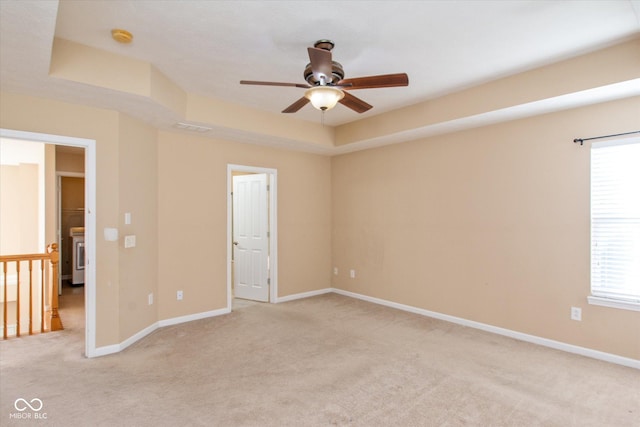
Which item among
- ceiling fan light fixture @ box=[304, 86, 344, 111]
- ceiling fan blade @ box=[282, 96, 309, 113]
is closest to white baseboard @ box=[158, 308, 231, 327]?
ceiling fan blade @ box=[282, 96, 309, 113]

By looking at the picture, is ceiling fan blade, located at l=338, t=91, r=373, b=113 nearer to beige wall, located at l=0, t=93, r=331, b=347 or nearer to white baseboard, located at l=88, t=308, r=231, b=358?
beige wall, located at l=0, t=93, r=331, b=347

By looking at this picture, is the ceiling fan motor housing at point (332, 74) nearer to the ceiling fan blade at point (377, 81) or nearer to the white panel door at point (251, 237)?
the ceiling fan blade at point (377, 81)

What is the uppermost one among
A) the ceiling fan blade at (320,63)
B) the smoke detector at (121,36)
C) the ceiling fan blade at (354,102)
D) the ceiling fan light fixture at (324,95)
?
the smoke detector at (121,36)

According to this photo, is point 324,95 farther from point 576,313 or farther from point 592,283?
point 576,313

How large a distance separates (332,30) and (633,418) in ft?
11.5

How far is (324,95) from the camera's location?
8.26 feet

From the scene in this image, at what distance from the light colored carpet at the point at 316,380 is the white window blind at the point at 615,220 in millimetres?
772

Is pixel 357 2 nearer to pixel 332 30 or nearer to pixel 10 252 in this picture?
pixel 332 30

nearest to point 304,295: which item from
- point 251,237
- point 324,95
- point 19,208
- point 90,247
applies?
point 251,237

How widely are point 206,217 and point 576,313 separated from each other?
14.6ft

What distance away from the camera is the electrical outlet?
3.46 meters

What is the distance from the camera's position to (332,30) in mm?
2594

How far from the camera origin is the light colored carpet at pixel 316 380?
2410 millimetres

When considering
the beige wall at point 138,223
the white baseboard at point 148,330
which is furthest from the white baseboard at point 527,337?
the beige wall at point 138,223
